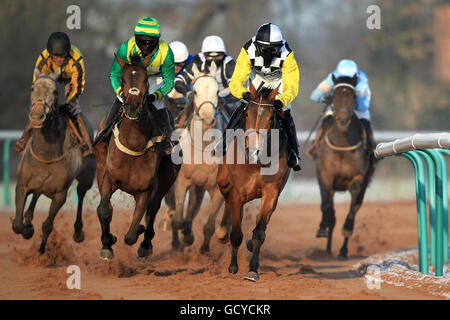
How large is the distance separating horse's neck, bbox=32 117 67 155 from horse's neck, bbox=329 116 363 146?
365cm

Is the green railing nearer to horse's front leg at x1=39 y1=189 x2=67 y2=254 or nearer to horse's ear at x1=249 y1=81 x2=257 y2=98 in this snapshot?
horse's ear at x1=249 y1=81 x2=257 y2=98

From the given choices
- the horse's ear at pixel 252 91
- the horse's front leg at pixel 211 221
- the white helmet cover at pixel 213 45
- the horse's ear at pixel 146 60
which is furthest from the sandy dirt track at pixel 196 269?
the white helmet cover at pixel 213 45

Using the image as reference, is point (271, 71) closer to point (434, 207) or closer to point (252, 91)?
point (252, 91)

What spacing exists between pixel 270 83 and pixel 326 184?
110 inches

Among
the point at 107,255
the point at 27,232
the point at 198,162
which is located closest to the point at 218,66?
the point at 198,162

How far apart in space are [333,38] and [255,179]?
23209 mm

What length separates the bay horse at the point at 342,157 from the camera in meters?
9.76

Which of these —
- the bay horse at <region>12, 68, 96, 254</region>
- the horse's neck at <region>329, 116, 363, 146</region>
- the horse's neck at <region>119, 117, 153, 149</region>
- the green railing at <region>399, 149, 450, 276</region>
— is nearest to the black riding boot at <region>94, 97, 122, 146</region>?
the horse's neck at <region>119, 117, 153, 149</region>

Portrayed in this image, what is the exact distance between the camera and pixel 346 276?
7.71m

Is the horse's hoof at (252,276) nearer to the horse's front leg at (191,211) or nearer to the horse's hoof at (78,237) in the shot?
the horse's front leg at (191,211)

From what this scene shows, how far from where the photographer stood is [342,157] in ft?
32.3

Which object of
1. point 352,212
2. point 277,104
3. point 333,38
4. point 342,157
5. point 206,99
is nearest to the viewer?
point 277,104

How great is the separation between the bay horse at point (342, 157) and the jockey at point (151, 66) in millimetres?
2843
